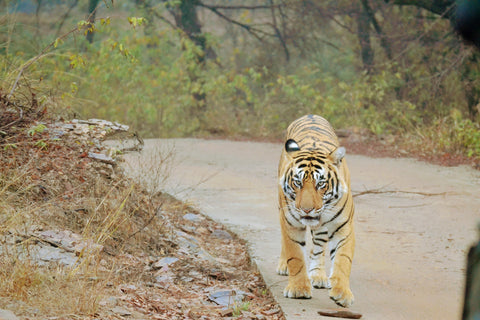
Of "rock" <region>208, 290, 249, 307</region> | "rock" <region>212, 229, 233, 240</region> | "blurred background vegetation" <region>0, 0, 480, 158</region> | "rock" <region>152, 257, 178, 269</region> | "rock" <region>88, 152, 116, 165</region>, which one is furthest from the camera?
"blurred background vegetation" <region>0, 0, 480, 158</region>

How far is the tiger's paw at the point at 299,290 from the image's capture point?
4.73m

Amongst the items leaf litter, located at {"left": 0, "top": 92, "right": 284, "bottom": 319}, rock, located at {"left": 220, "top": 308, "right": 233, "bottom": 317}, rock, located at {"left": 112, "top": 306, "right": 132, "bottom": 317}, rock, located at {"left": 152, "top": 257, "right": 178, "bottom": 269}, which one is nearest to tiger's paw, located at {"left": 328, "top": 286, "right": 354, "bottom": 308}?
leaf litter, located at {"left": 0, "top": 92, "right": 284, "bottom": 319}

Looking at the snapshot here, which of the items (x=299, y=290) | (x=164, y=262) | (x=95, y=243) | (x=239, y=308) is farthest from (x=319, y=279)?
(x=95, y=243)

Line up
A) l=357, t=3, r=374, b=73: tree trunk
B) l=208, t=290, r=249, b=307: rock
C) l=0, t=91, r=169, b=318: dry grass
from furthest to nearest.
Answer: l=357, t=3, r=374, b=73: tree trunk
l=208, t=290, r=249, b=307: rock
l=0, t=91, r=169, b=318: dry grass

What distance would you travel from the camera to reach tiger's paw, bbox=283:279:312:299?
15.5 ft

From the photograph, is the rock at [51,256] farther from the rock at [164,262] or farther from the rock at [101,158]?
the rock at [101,158]

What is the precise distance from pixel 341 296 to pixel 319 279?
745 millimetres

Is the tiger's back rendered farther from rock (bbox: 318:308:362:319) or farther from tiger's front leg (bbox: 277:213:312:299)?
rock (bbox: 318:308:362:319)

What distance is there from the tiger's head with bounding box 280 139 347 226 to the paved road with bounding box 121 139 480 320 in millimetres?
739

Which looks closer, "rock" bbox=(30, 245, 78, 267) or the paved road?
"rock" bbox=(30, 245, 78, 267)

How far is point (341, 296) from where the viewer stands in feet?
14.8

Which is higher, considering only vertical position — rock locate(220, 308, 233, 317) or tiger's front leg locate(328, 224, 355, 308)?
tiger's front leg locate(328, 224, 355, 308)

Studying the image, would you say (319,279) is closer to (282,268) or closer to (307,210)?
(282,268)

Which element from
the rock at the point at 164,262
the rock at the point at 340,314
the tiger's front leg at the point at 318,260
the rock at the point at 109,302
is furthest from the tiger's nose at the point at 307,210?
the rock at the point at 164,262
